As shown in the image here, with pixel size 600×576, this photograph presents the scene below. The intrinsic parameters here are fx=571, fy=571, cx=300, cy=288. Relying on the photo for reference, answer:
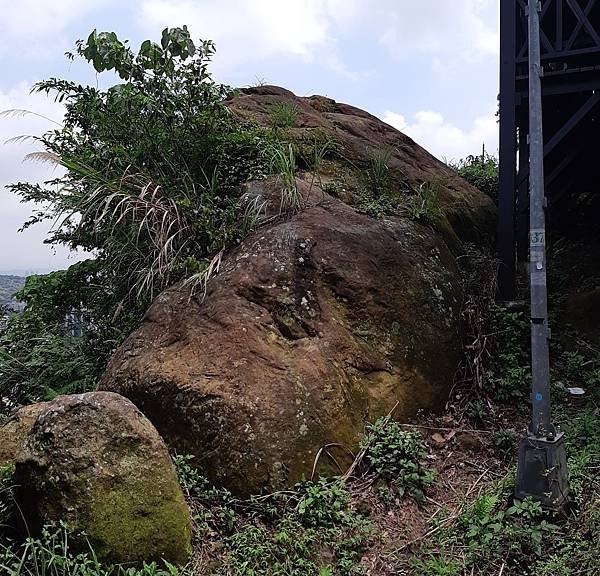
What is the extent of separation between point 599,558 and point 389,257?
2.62 meters

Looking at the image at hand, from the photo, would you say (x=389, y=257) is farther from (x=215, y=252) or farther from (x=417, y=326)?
(x=215, y=252)

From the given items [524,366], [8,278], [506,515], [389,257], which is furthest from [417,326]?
[8,278]

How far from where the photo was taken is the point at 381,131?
8.12 meters

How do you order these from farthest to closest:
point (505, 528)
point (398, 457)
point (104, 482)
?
point (398, 457)
point (505, 528)
point (104, 482)

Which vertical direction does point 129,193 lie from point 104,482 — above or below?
above

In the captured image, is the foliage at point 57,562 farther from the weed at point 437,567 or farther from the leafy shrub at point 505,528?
the leafy shrub at point 505,528

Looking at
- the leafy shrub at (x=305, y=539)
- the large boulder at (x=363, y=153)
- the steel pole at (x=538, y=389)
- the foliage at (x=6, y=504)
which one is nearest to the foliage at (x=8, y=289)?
the large boulder at (x=363, y=153)

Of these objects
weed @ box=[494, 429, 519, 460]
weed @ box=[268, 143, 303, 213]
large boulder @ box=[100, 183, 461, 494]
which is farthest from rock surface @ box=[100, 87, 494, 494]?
weed @ box=[494, 429, 519, 460]

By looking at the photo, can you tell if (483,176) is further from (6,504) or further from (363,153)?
(6,504)

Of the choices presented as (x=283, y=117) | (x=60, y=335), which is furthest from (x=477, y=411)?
(x=60, y=335)

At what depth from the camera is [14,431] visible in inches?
143

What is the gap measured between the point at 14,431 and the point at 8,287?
4852 mm

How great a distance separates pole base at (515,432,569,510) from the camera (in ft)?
10.5

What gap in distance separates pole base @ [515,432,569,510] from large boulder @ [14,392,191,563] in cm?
191
